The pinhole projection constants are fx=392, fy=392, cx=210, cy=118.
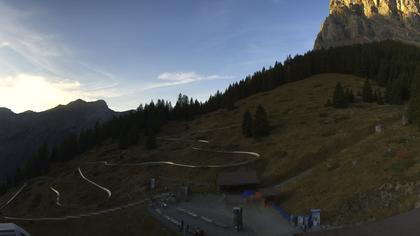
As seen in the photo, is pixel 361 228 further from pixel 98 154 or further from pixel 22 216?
pixel 98 154

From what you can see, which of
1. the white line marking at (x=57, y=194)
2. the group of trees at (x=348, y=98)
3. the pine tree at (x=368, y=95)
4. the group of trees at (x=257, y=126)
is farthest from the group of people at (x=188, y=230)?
the pine tree at (x=368, y=95)

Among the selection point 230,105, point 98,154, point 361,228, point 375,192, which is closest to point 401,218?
point 361,228

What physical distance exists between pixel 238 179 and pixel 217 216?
41.8 feet

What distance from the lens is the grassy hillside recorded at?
154 ft

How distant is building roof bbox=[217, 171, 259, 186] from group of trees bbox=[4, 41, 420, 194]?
2097 inches

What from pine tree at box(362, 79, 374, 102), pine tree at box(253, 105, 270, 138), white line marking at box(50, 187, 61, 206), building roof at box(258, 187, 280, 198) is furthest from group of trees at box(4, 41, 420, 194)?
building roof at box(258, 187, 280, 198)

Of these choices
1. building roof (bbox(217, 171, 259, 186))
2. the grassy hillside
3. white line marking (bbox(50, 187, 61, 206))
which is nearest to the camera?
the grassy hillside

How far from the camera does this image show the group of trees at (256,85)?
139250 millimetres

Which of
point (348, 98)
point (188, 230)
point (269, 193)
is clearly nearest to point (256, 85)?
point (348, 98)

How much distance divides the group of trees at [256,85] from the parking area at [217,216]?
5633 centimetres

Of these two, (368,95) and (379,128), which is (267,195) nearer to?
(379,128)

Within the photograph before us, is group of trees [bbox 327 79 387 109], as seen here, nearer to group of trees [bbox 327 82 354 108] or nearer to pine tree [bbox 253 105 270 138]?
group of trees [bbox 327 82 354 108]

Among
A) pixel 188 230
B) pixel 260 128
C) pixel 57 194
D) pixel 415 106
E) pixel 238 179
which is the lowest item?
pixel 57 194

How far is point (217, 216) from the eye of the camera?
54656mm
